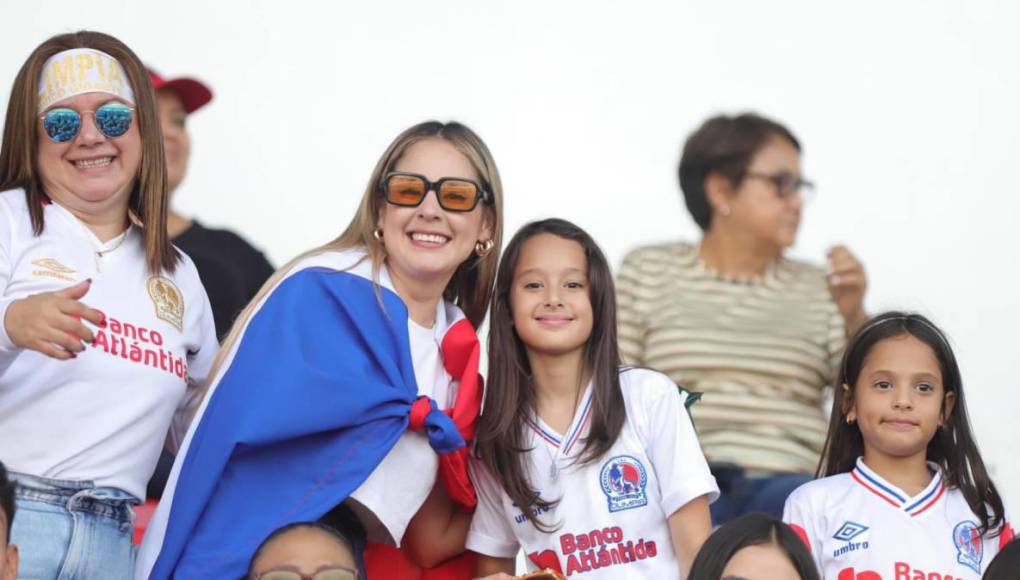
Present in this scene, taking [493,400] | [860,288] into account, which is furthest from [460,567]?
[860,288]

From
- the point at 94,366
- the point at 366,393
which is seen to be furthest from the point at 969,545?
the point at 94,366

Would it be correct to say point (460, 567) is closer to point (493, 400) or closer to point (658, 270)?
point (493, 400)

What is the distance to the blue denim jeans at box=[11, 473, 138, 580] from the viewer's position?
11.3 ft

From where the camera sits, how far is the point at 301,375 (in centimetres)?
375

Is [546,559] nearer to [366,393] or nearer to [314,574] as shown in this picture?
[366,393]

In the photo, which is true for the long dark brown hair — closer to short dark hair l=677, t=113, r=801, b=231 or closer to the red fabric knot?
the red fabric knot

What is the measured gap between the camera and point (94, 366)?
359 centimetres

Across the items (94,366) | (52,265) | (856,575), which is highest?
(52,265)

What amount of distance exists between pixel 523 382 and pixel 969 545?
1.06 metres

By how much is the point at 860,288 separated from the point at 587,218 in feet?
3.79

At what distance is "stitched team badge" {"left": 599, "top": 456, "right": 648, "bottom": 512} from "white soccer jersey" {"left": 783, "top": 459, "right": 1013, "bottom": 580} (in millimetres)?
Answer: 368

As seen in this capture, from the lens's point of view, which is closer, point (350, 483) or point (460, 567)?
point (350, 483)

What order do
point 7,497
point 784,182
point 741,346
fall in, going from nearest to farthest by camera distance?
point 7,497, point 741,346, point 784,182

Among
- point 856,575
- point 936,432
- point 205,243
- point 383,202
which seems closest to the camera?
point 856,575
